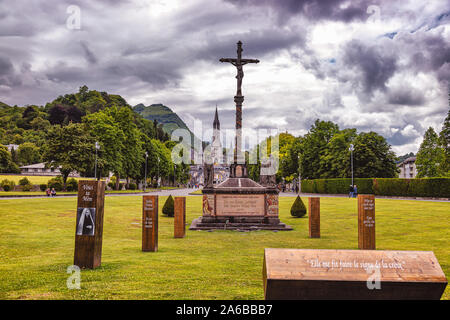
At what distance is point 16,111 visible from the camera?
146 meters

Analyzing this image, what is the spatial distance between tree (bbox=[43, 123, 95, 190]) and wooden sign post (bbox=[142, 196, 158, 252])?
4565 cm

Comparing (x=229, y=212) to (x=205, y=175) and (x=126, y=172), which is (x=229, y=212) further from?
(x=126, y=172)

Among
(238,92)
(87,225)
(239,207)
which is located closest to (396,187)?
(238,92)

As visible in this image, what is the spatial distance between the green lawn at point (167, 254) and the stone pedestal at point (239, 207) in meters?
1.35

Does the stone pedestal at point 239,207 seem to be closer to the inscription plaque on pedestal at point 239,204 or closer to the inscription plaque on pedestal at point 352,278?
the inscription plaque on pedestal at point 239,204

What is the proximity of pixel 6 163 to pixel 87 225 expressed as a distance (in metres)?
85.6

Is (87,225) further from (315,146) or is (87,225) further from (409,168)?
(409,168)

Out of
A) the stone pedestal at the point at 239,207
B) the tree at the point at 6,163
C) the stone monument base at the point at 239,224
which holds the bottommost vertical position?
the stone monument base at the point at 239,224

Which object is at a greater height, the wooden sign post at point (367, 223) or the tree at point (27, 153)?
the tree at point (27, 153)

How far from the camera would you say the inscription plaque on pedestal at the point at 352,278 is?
440cm

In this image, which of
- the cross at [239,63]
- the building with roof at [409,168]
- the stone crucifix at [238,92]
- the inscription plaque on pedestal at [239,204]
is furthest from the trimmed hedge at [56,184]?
the building with roof at [409,168]

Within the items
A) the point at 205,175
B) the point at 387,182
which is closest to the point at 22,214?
the point at 205,175

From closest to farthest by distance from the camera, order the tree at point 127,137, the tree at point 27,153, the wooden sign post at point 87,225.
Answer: the wooden sign post at point 87,225, the tree at point 127,137, the tree at point 27,153
